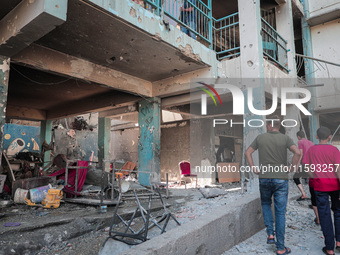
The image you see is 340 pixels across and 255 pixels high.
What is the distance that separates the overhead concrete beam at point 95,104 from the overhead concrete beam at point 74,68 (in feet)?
2.96

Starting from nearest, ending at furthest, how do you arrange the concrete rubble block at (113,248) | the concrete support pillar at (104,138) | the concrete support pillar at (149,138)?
the concrete rubble block at (113,248), the concrete support pillar at (149,138), the concrete support pillar at (104,138)

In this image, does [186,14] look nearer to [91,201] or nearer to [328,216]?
[91,201]

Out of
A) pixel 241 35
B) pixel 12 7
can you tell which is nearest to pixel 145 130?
pixel 241 35

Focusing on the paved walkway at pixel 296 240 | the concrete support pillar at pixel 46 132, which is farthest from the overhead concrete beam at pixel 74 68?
the concrete support pillar at pixel 46 132

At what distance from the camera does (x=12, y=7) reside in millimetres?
3896

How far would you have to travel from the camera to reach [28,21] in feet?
11.5

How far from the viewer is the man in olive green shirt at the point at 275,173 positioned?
2.88 metres

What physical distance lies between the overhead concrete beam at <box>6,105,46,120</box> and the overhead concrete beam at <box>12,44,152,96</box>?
6.52 metres

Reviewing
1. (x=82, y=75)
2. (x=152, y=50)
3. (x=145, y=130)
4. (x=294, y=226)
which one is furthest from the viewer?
(x=145, y=130)

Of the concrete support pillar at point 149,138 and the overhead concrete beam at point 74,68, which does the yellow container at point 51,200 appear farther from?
the concrete support pillar at point 149,138

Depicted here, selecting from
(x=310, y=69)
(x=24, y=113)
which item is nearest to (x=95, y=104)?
(x=24, y=113)

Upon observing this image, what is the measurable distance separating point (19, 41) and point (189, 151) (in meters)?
7.60

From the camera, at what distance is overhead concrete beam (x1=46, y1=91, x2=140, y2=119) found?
26.8 feet

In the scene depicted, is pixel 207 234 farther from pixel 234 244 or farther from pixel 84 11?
pixel 84 11
